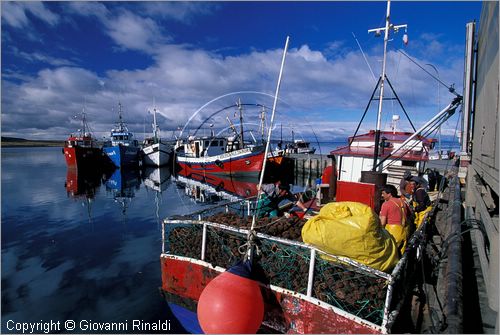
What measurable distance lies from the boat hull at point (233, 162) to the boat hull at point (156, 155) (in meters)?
10.6

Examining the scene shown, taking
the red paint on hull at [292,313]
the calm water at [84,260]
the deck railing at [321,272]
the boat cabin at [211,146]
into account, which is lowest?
the calm water at [84,260]

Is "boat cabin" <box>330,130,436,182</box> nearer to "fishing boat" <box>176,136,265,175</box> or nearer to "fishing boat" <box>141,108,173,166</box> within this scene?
"fishing boat" <box>176,136,265,175</box>

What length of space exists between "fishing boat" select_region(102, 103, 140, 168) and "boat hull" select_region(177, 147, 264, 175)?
12.8m

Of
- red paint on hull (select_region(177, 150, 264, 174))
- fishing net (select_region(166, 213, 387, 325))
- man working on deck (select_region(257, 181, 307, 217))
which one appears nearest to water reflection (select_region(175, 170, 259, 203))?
red paint on hull (select_region(177, 150, 264, 174))

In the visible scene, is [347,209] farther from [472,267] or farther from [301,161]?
[301,161]

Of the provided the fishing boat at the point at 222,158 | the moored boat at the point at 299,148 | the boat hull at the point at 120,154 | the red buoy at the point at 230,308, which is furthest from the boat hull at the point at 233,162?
the red buoy at the point at 230,308

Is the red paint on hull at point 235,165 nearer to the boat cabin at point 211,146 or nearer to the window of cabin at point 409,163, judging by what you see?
the boat cabin at point 211,146

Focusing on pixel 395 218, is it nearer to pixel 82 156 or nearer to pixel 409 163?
pixel 409 163

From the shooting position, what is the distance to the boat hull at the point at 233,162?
103ft

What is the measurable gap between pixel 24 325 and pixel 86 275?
7.92ft

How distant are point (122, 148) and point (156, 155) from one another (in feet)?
16.9

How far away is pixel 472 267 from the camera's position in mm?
6359

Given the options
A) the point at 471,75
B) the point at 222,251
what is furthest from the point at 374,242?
the point at 471,75

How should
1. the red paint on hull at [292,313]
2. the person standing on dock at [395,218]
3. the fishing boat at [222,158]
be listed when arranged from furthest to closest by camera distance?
the fishing boat at [222,158] → the person standing on dock at [395,218] → the red paint on hull at [292,313]
